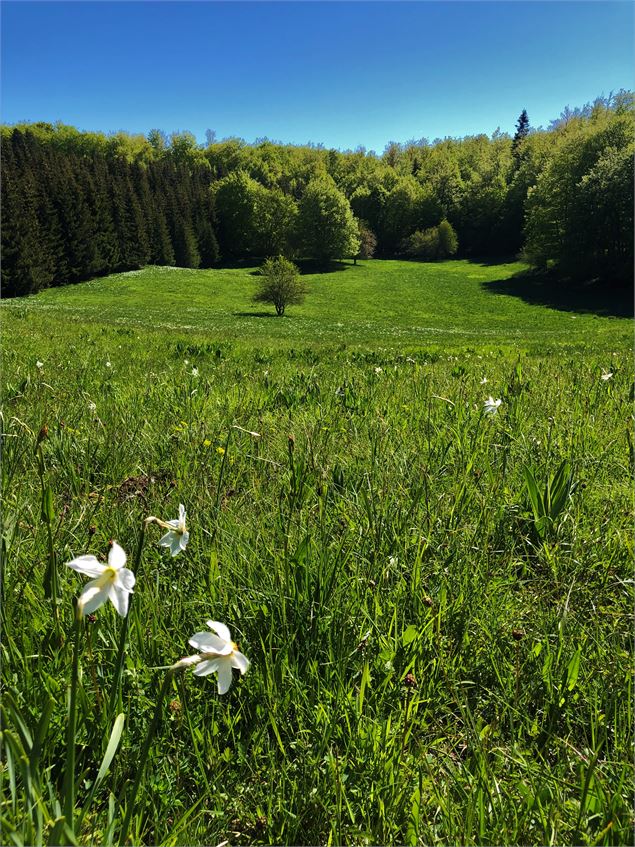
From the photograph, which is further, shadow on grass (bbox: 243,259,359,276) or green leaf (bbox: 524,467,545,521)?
shadow on grass (bbox: 243,259,359,276)

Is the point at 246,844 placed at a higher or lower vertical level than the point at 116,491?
lower

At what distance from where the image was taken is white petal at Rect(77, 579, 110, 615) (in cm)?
91

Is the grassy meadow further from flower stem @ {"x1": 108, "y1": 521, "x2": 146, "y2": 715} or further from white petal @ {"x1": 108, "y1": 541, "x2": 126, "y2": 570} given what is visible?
white petal @ {"x1": 108, "y1": 541, "x2": 126, "y2": 570}

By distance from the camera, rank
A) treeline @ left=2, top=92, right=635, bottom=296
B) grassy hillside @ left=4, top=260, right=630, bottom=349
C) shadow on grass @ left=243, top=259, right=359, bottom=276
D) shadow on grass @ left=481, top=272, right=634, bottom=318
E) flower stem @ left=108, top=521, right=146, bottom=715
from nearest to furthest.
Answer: flower stem @ left=108, top=521, right=146, bottom=715 < grassy hillside @ left=4, top=260, right=630, bottom=349 < shadow on grass @ left=481, top=272, right=634, bottom=318 < treeline @ left=2, top=92, right=635, bottom=296 < shadow on grass @ left=243, top=259, right=359, bottom=276

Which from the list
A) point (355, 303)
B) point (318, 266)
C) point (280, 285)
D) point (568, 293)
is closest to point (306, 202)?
point (318, 266)

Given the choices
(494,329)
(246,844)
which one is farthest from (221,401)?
(494,329)

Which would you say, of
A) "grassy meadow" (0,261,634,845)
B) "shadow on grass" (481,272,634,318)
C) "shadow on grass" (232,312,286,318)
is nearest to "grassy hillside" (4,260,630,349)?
"shadow on grass" (232,312,286,318)

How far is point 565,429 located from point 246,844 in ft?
11.3

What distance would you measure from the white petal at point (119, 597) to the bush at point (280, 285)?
46303 mm

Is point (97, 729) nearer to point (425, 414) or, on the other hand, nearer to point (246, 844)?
point (246, 844)

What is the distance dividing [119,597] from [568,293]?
59772mm

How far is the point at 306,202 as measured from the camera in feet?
258

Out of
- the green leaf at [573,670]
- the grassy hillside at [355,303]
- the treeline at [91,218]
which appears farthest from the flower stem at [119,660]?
the treeline at [91,218]

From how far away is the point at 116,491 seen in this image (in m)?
2.80
